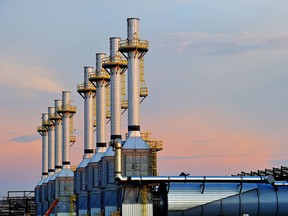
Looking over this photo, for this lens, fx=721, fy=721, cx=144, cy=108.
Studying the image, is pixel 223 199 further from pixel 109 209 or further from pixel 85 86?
pixel 85 86

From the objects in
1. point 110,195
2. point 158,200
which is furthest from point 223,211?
point 110,195

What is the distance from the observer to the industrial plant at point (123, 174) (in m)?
64.4

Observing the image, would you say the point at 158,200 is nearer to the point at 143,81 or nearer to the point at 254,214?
the point at 254,214

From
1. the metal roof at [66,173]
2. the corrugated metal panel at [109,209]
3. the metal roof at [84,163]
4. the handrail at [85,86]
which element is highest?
the handrail at [85,86]

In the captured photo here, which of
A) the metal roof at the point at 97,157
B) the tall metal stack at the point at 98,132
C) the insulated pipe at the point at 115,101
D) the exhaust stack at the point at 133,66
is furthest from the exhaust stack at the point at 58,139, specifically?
the exhaust stack at the point at 133,66

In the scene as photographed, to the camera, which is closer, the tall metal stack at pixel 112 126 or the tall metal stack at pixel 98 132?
the tall metal stack at pixel 112 126

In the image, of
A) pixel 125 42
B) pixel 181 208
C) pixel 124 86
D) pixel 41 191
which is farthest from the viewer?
pixel 41 191

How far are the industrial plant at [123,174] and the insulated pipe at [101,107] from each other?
0.45 ft

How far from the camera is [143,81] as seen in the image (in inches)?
3374

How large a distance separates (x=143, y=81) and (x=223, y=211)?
25950 mm

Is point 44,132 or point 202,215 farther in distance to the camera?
point 44,132

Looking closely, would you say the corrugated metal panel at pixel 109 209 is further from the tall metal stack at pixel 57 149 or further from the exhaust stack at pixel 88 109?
the tall metal stack at pixel 57 149

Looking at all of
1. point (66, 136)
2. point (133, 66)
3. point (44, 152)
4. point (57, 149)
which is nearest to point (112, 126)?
point (133, 66)

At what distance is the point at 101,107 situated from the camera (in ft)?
329
